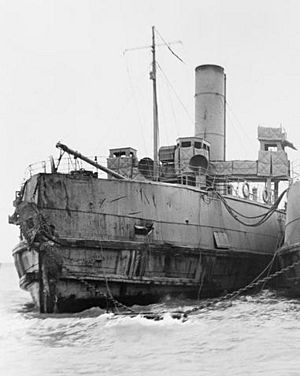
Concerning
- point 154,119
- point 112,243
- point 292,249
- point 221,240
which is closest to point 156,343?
point 112,243

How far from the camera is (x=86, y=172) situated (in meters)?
15.7

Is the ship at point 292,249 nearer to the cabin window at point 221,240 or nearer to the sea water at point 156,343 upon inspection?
the sea water at point 156,343

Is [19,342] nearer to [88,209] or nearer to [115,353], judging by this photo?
[115,353]

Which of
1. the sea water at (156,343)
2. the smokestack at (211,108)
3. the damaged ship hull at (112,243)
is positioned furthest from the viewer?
the smokestack at (211,108)

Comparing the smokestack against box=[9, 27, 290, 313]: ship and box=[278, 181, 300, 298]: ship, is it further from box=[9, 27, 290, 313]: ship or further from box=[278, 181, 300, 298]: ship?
box=[278, 181, 300, 298]: ship

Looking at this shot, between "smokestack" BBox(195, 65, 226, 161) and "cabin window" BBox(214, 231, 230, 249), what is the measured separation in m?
4.80

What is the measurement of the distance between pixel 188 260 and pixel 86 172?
12.4 feet

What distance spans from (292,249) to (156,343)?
22.3ft

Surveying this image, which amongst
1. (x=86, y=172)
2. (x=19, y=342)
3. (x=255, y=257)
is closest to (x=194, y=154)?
(x=255, y=257)

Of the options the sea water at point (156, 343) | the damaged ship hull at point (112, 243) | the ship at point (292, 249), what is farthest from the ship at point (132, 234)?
the ship at point (292, 249)

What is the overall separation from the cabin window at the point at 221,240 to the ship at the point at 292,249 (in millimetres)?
1678

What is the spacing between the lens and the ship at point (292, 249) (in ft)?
53.6

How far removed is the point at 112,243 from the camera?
15.2 m

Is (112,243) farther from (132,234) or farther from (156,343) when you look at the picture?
(156,343)
